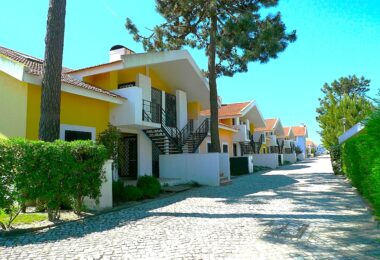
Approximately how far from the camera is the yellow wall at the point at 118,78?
15.5 m

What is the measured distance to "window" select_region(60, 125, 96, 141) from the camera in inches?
474

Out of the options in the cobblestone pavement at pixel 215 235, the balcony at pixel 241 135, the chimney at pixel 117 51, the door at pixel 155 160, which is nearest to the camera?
the cobblestone pavement at pixel 215 235

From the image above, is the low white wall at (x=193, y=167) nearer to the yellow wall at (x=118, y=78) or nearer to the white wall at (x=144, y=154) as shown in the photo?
the white wall at (x=144, y=154)

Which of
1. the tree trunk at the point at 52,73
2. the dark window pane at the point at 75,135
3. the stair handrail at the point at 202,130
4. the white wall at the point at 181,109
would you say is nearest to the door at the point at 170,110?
the white wall at the point at 181,109

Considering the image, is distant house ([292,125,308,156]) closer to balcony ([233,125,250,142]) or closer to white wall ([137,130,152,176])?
balcony ([233,125,250,142])

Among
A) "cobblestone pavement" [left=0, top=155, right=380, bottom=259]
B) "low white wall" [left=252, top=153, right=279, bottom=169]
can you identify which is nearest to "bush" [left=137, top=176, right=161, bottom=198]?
"cobblestone pavement" [left=0, top=155, right=380, bottom=259]

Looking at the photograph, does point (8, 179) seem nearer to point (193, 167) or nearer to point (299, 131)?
point (193, 167)

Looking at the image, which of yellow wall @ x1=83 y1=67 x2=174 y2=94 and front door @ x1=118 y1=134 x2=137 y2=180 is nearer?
yellow wall @ x1=83 y1=67 x2=174 y2=94

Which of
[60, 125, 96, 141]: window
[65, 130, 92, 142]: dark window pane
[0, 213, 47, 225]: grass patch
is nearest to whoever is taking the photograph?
[0, 213, 47, 225]: grass patch

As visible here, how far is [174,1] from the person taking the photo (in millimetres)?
18719

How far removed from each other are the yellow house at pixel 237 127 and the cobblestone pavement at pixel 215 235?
60.5 ft

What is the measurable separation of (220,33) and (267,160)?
19.9 metres

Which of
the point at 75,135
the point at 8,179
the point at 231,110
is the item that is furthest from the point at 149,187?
the point at 231,110

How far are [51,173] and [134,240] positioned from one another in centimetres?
273
